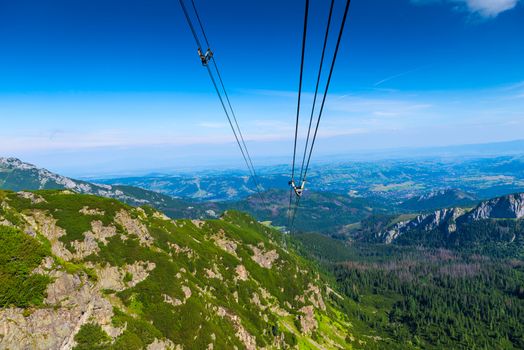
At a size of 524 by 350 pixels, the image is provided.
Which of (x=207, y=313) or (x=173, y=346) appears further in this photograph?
(x=207, y=313)

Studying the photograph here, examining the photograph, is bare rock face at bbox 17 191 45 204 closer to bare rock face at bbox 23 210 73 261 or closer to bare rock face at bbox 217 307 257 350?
bare rock face at bbox 23 210 73 261

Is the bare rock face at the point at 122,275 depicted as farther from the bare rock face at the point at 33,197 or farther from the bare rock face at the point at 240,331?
the bare rock face at the point at 33,197

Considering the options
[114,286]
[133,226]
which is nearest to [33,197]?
[133,226]

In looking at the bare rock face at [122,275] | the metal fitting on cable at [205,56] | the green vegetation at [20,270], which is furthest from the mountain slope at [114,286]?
the metal fitting on cable at [205,56]

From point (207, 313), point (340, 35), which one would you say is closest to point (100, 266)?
point (207, 313)

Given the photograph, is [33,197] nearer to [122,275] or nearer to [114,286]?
[122,275]

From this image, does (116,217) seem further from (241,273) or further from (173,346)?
(241,273)
